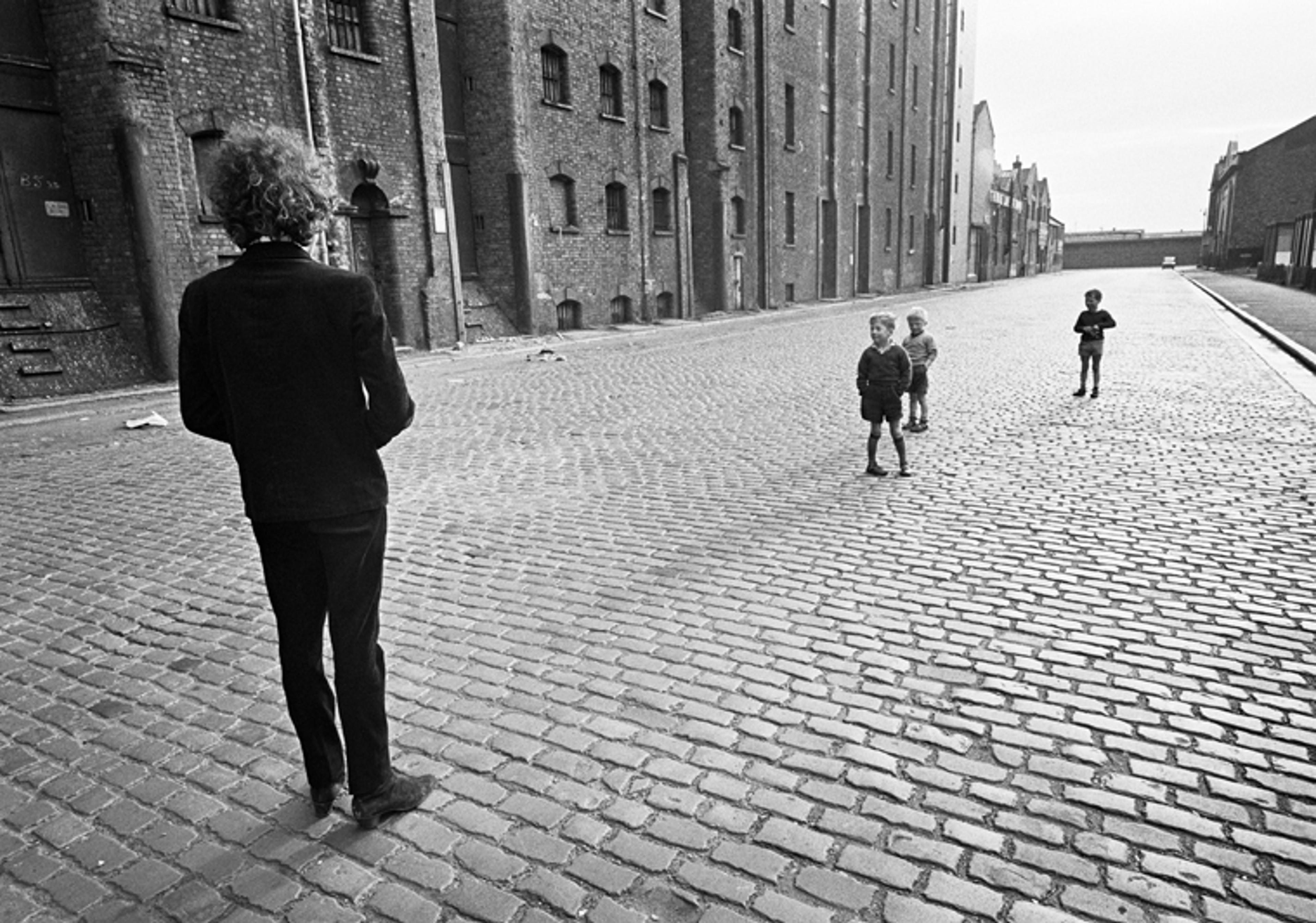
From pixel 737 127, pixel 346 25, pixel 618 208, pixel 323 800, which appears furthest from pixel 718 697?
pixel 737 127

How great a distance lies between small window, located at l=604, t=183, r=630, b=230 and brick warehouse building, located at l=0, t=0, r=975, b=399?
56mm

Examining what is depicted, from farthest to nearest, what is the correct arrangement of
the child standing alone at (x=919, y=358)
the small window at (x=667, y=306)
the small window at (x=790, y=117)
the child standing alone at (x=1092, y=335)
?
the small window at (x=790, y=117) → the small window at (x=667, y=306) → the child standing alone at (x=1092, y=335) → the child standing alone at (x=919, y=358)

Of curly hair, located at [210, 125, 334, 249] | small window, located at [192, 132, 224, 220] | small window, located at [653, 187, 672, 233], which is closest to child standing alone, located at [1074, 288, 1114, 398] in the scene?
curly hair, located at [210, 125, 334, 249]

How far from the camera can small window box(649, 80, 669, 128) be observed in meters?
26.1

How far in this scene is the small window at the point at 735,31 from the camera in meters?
29.3

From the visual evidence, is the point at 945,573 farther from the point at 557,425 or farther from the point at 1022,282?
the point at 1022,282

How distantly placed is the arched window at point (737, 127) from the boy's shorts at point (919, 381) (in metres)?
23.2

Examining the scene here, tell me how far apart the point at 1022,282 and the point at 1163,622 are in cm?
6328

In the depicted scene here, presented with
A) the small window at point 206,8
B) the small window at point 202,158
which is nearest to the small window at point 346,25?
the small window at point 206,8

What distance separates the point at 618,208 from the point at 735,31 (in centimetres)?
986

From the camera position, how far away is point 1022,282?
61312mm

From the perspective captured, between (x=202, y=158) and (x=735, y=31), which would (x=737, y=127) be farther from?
(x=202, y=158)

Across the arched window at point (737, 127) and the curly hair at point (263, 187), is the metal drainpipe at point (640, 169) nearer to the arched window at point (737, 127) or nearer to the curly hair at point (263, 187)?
the arched window at point (737, 127)

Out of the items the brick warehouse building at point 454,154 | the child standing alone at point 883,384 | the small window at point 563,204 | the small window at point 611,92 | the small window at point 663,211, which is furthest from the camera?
the small window at point 663,211
